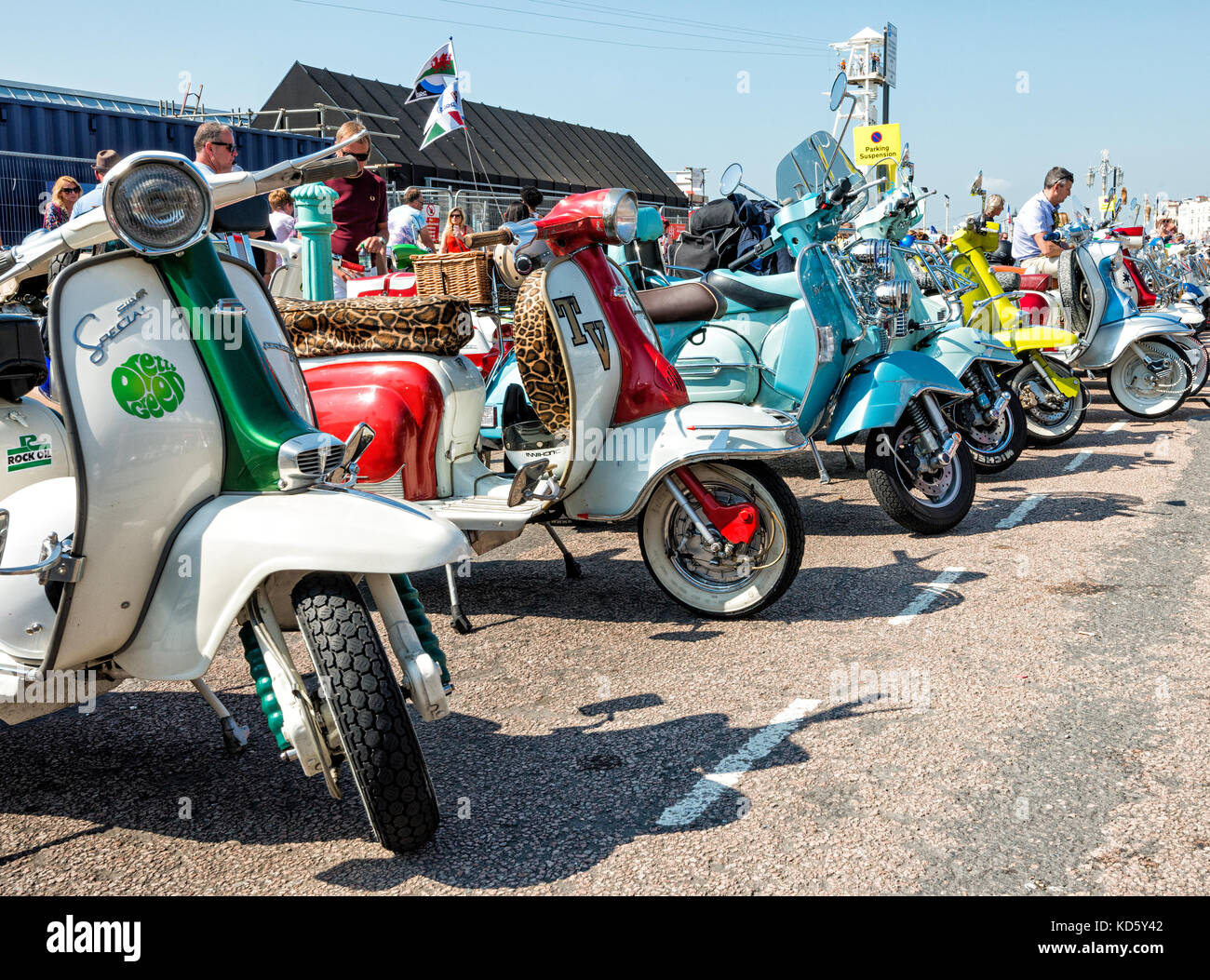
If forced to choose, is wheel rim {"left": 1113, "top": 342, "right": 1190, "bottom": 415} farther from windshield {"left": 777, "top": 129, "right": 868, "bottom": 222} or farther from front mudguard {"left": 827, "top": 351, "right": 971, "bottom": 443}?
front mudguard {"left": 827, "top": 351, "right": 971, "bottom": 443}

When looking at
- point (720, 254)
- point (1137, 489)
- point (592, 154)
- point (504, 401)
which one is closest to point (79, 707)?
point (504, 401)

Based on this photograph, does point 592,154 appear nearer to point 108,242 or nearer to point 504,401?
point 504,401

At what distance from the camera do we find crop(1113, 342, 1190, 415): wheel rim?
910cm

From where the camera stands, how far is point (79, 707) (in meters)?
3.43

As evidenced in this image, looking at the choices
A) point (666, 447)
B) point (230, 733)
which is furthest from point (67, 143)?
point (230, 733)

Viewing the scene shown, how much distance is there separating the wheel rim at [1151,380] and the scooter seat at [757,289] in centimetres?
479

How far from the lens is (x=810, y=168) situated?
652 cm

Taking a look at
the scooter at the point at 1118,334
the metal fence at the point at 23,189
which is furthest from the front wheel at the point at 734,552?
the metal fence at the point at 23,189

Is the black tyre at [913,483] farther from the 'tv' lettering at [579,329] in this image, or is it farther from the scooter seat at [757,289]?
the 'tv' lettering at [579,329]

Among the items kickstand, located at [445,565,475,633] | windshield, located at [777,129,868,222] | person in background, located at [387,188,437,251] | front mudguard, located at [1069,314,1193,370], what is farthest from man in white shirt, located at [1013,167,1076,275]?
kickstand, located at [445,565,475,633]

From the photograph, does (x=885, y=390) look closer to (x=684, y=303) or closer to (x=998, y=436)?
(x=684, y=303)

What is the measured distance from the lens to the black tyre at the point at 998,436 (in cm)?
689

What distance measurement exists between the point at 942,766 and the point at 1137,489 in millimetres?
4288

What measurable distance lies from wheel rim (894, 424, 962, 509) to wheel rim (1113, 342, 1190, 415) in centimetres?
456
